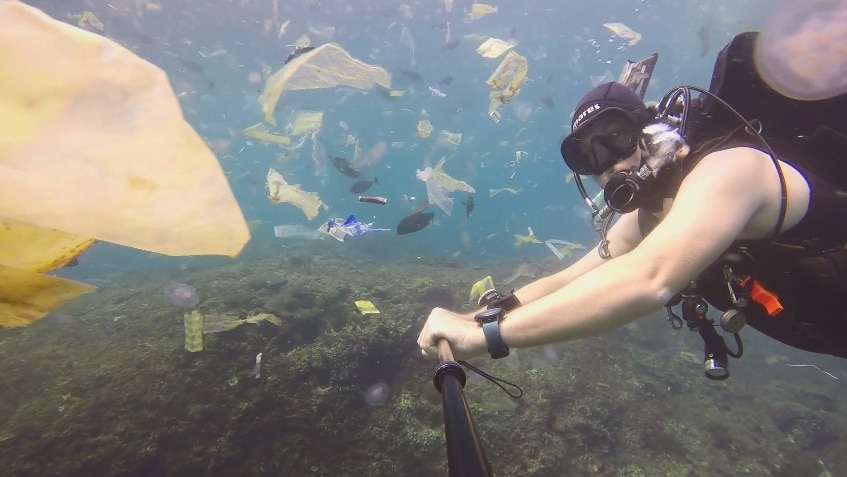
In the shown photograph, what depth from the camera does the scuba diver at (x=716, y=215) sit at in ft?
5.52

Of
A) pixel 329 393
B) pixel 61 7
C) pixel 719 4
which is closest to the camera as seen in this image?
pixel 329 393

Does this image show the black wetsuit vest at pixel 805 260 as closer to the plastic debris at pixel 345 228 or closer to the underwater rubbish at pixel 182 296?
the plastic debris at pixel 345 228

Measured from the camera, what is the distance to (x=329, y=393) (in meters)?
5.54

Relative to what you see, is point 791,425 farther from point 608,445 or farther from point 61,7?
point 61,7

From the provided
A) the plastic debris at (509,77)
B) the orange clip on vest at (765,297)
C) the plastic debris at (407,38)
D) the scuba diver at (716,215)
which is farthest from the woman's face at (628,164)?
the plastic debris at (407,38)

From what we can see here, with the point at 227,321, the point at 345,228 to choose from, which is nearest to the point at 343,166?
the point at 345,228

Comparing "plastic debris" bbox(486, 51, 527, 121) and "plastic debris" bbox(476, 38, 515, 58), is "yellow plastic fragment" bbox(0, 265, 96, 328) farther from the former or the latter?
"plastic debris" bbox(476, 38, 515, 58)

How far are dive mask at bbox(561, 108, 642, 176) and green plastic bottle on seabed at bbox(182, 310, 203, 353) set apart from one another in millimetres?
5461

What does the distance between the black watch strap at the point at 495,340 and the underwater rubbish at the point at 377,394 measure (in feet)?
14.3

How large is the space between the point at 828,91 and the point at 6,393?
27.0ft

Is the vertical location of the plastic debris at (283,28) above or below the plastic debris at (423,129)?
above

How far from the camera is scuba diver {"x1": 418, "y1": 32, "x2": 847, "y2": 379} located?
168 cm

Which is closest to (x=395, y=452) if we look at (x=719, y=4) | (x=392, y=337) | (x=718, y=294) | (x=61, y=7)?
(x=392, y=337)

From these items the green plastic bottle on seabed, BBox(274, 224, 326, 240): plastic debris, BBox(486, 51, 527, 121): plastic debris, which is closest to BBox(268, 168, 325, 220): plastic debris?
BBox(274, 224, 326, 240): plastic debris
